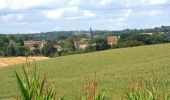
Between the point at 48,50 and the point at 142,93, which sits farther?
the point at 48,50

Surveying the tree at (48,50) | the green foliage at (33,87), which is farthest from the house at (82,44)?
the green foliage at (33,87)

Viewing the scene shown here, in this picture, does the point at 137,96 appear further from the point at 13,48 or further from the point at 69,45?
the point at 69,45

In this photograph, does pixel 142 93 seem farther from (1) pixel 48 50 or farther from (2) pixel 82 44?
(2) pixel 82 44

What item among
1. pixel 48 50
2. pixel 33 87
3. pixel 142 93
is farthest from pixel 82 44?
pixel 33 87

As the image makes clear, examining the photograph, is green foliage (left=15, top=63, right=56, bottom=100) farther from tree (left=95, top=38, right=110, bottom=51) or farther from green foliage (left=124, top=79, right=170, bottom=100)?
tree (left=95, top=38, right=110, bottom=51)

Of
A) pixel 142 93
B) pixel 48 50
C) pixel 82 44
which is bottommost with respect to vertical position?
pixel 82 44

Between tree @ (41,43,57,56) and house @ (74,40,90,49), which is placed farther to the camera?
house @ (74,40,90,49)

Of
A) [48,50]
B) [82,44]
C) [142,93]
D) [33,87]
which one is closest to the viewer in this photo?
[33,87]

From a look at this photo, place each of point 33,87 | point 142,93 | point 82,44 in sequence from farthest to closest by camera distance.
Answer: point 82,44
point 142,93
point 33,87

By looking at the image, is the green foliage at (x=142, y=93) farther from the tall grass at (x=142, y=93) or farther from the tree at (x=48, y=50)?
the tree at (x=48, y=50)

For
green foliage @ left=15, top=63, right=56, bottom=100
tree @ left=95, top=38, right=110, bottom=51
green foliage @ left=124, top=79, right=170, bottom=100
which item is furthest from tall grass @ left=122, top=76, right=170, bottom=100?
tree @ left=95, top=38, right=110, bottom=51

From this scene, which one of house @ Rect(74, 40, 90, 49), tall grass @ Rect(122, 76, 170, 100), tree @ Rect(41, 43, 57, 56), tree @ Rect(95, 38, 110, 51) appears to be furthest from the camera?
house @ Rect(74, 40, 90, 49)

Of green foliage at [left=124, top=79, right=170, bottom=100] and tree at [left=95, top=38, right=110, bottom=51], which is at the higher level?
green foliage at [left=124, top=79, right=170, bottom=100]

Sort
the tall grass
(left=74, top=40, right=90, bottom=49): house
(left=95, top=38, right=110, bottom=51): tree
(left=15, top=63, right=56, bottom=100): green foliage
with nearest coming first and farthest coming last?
(left=15, top=63, right=56, bottom=100): green foliage → the tall grass → (left=95, top=38, right=110, bottom=51): tree → (left=74, top=40, right=90, bottom=49): house
